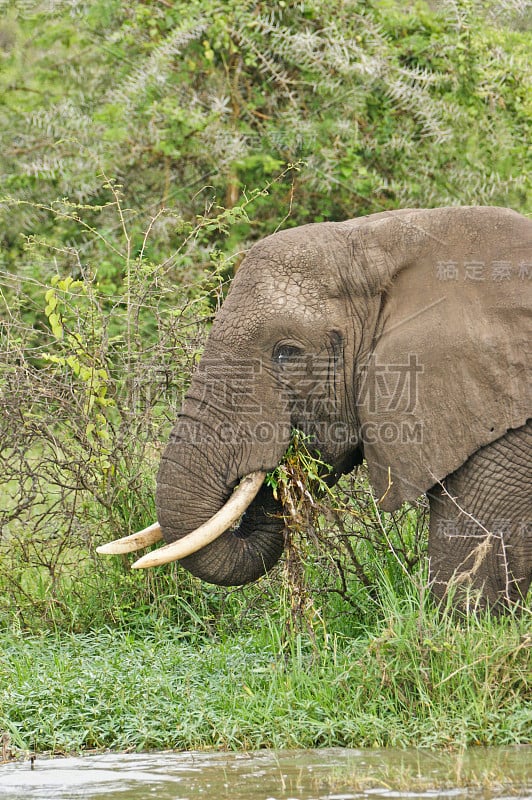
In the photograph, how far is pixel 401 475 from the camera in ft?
17.8

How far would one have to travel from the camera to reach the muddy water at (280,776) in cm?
420

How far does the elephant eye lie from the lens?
17.9 feet

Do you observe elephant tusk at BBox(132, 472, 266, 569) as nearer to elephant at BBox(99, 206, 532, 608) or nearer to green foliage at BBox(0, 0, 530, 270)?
elephant at BBox(99, 206, 532, 608)

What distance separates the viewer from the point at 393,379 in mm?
5375

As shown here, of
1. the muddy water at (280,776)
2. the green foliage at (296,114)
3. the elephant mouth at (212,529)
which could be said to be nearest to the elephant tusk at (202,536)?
the elephant mouth at (212,529)

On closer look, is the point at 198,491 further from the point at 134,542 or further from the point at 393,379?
the point at 393,379

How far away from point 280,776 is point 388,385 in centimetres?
Result: 173

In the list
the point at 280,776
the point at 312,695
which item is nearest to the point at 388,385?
the point at 312,695

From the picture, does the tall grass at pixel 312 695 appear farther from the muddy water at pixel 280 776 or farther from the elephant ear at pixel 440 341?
the elephant ear at pixel 440 341

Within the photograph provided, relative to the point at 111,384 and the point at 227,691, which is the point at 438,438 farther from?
the point at 111,384

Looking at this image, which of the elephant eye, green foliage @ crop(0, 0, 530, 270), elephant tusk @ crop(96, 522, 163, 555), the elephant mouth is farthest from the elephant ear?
green foliage @ crop(0, 0, 530, 270)

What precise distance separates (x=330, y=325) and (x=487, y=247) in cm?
74

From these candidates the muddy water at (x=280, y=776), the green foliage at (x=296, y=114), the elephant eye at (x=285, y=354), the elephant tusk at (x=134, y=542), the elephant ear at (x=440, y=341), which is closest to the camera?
the muddy water at (x=280, y=776)

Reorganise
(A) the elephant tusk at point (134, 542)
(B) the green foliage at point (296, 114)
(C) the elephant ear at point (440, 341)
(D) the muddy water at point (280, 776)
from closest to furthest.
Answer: (D) the muddy water at point (280, 776) < (C) the elephant ear at point (440, 341) < (A) the elephant tusk at point (134, 542) < (B) the green foliage at point (296, 114)
